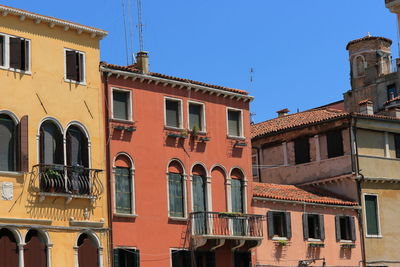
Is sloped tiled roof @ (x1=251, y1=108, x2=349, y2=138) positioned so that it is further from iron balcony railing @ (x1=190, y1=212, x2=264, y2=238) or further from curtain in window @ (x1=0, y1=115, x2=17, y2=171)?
curtain in window @ (x1=0, y1=115, x2=17, y2=171)

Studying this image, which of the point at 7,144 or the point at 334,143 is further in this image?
the point at 334,143

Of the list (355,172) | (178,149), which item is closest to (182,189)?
(178,149)

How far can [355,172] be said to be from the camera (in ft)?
147

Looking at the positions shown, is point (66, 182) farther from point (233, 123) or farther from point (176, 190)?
point (233, 123)

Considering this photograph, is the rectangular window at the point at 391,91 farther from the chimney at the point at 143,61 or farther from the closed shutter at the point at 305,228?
the chimney at the point at 143,61

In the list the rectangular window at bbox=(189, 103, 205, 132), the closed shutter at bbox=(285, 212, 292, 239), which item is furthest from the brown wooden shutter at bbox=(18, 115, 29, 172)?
the closed shutter at bbox=(285, 212, 292, 239)

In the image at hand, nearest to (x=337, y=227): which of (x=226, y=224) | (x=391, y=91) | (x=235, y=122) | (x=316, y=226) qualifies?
(x=316, y=226)

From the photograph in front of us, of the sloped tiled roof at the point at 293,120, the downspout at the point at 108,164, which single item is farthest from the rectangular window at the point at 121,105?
the sloped tiled roof at the point at 293,120

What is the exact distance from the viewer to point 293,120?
160ft

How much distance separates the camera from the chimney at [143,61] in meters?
37.5

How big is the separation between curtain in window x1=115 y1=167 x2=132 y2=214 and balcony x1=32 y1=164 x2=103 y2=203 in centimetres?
93

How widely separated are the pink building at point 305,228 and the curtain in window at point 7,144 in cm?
1150

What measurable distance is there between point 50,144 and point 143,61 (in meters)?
5.63

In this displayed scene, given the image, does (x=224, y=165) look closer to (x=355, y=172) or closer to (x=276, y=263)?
(x=276, y=263)
